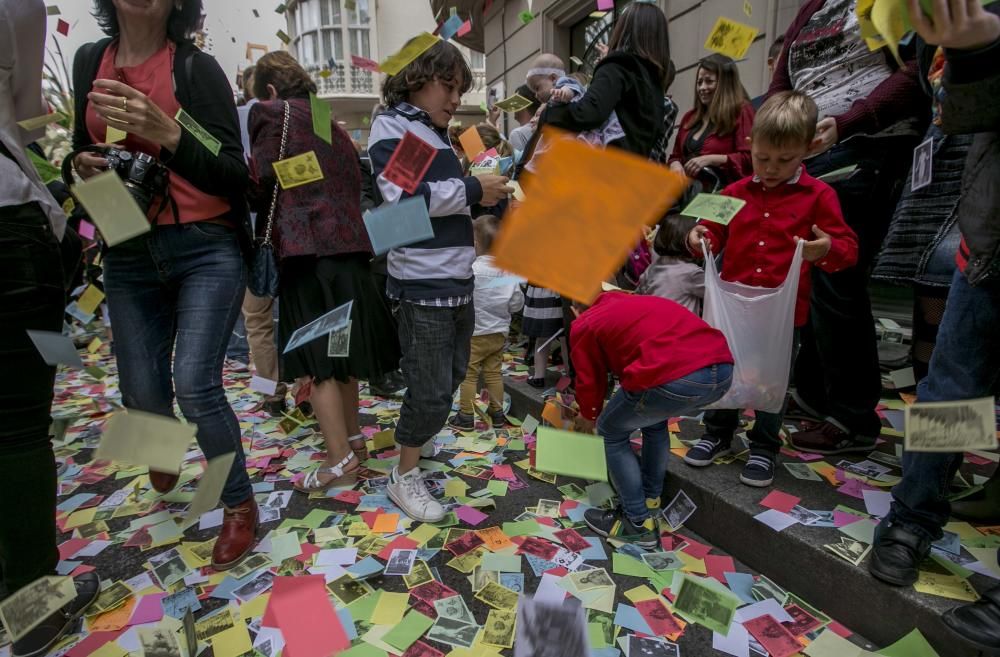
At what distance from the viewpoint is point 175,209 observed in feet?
5.16

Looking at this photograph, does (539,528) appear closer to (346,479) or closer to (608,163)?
(346,479)

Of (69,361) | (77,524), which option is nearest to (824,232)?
(69,361)

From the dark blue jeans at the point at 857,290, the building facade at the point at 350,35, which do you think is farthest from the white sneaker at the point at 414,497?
the building facade at the point at 350,35

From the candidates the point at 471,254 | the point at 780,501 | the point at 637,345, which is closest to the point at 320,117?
the point at 471,254

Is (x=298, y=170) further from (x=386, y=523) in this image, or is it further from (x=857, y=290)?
(x=857, y=290)

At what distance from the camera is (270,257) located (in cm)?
201

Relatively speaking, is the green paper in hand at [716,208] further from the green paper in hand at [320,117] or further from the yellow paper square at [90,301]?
the yellow paper square at [90,301]

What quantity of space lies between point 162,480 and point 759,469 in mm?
2404

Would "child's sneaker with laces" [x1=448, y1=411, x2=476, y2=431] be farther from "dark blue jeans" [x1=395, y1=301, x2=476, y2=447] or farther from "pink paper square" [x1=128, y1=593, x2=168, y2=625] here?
"pink paper square" [x1=128, y1=593, x2=168, y2=625]

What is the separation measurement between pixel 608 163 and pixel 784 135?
119 cm

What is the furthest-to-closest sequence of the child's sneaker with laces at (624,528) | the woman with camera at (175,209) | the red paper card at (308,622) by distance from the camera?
the child's sneaker with laces at (624,528) → the woman with camera at (175,209) → the red paper card at (308,622)

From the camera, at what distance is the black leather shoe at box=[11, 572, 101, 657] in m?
1.39

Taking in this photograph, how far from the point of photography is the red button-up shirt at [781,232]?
5.88 feet

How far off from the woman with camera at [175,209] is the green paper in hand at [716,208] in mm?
1411
